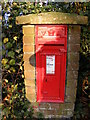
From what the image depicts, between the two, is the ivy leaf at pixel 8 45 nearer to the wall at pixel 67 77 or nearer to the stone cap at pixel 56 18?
the wall at pixel 67 77

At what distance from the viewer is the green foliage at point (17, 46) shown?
2.73 m

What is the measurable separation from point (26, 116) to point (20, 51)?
117cm

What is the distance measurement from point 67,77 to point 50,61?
400 mm

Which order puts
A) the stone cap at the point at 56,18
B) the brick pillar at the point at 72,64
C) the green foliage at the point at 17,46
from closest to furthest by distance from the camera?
1. the stone cap at the point at 56,18
2. the brick pillar at the point at 72,64
3. the green foliage at the point at 17,46

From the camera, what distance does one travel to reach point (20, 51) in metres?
3.03

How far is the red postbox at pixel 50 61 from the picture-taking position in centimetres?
237

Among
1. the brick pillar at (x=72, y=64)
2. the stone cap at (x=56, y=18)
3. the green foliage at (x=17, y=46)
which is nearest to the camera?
the stone cap at (x=56, y=18)

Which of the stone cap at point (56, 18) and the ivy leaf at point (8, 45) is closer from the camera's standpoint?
the stone cap at point (56, 18)

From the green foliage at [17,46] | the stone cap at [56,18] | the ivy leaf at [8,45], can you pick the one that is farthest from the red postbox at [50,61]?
the ivy leaf at [8,45]

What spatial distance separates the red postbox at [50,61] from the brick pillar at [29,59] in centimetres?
8

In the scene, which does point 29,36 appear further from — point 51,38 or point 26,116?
point 26,116

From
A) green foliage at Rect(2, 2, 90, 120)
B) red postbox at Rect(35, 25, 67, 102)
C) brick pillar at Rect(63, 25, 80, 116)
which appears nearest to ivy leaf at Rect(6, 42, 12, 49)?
green foliage at Rect(2, 2, 90, 120)

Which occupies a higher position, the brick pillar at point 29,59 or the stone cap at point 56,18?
the stone cap at point 56,18

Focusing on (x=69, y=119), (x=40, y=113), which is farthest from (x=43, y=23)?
(x=69, y=119)
